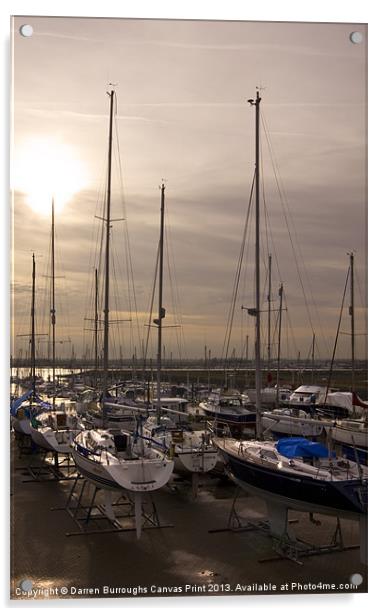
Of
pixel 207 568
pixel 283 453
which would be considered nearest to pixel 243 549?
pixel 207 568

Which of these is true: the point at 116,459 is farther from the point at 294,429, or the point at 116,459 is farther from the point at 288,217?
the point at 294,429

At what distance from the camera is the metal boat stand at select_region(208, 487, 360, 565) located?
4.81m

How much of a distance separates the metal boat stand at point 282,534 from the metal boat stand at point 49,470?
7.68 ft

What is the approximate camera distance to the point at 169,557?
4.79 m

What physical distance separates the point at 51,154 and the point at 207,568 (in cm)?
329

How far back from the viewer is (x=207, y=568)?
4.52m

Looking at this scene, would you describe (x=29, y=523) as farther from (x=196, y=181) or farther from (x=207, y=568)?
(x=196, y=181)

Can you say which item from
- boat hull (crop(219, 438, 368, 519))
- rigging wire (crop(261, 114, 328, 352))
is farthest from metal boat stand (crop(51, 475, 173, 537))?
rigging wire (crop(261, 114, 328, 352))

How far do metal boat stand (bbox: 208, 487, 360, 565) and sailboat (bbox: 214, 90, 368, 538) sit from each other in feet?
0.03

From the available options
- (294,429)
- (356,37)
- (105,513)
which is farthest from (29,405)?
(356,37)

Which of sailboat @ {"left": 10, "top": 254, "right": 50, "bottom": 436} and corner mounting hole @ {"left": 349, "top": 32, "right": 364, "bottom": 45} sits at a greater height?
corner mounting hole @ {"left": 349, "top": 32, "right": 364, "bottom": 45}

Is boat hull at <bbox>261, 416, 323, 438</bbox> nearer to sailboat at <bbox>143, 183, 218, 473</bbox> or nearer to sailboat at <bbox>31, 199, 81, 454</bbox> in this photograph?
sailboat at <bbox>143, 183, 218, 473</bbox>

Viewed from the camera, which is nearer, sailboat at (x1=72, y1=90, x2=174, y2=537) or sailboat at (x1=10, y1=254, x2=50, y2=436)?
sailboat at (x1=72, y1=90, x2=174, y2=537)

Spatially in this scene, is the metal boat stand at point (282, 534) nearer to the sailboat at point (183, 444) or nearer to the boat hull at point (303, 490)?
the boat hull at point (303, 490)
